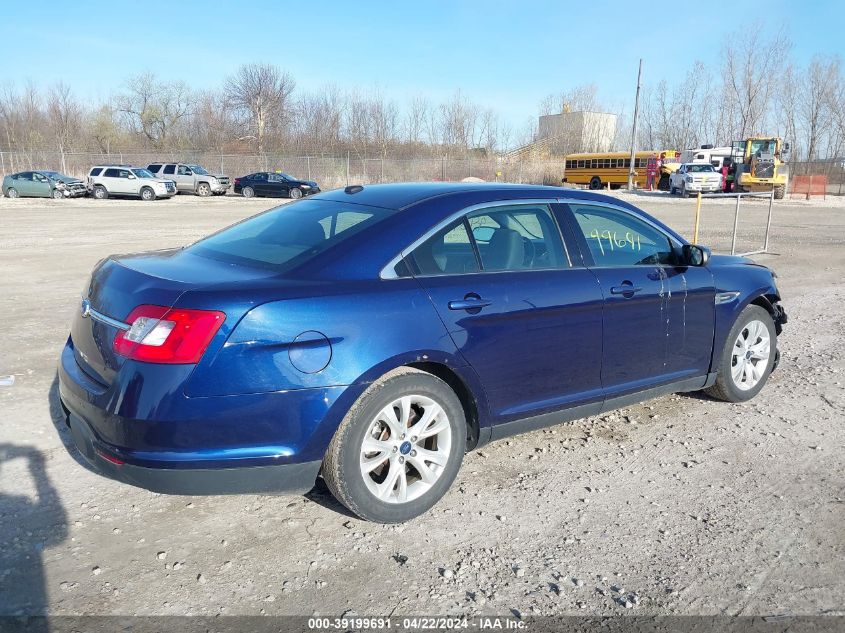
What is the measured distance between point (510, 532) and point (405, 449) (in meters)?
0.65

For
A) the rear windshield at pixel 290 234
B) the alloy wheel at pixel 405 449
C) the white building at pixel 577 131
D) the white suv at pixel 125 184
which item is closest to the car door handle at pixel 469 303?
the alloy wheel at pixel 405 449

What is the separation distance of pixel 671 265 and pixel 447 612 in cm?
285

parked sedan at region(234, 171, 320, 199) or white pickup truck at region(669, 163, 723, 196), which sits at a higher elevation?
white pickup truck at region(669, 163, 723, 196)

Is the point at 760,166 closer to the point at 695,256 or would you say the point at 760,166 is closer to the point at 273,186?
the point at 273,186

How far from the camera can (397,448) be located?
3340 millimetres

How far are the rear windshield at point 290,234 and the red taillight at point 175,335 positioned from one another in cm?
51

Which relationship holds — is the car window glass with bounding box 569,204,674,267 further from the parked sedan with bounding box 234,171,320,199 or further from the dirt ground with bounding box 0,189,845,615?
the parked sedan with bounding box 234,171,320,199

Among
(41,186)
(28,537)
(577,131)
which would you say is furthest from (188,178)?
(577,131)

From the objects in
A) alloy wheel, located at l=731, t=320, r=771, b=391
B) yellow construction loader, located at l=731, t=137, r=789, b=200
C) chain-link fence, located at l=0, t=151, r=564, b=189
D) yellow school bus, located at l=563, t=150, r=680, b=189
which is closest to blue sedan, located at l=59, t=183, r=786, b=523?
alloy wheel, located at l=731, t=320, r=771, b=391

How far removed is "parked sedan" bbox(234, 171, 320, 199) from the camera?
123ft

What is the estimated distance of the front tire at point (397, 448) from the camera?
10.4 ft

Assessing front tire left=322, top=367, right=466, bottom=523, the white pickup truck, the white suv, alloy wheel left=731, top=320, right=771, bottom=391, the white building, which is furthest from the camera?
the white building

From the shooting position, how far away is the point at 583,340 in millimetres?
3955

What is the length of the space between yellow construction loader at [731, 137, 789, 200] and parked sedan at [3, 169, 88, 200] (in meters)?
34.8
